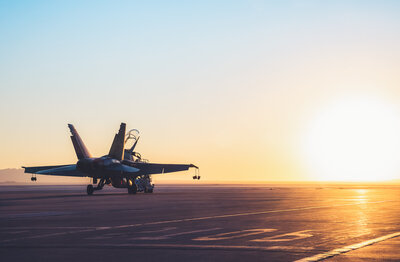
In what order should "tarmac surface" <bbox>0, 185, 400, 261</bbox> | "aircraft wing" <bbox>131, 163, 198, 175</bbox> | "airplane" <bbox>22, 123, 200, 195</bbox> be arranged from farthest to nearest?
1. "aircraft wing" <bbox>131, 163, 198, 175</bbox>
2. "airplane" <bbox>22, 123, 200, 195</bbox>
3. "tarmac surface" <bbox>0, 185, 400, 261</bbox>

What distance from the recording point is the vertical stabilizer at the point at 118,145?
59.6 meters

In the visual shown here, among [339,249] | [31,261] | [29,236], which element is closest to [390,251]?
[339,249]

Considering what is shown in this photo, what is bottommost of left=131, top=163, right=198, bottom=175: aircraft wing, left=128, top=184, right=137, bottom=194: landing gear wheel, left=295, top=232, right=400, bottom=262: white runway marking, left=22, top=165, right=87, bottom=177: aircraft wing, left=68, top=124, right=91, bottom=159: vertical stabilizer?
left=295, top=232, right=400, bottom=262: white runway marking

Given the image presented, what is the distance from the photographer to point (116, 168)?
192ft

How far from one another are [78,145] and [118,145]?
399cm

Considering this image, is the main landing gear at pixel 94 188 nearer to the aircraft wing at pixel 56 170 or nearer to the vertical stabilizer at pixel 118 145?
the aircraft wing at pixel 56 170

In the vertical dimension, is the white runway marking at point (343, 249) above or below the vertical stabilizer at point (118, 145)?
below

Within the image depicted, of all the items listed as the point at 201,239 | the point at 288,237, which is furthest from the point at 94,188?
the point at 288,237

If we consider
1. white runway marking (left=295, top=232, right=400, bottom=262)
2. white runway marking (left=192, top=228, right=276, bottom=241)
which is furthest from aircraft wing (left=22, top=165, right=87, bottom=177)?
white runway marking (left=295, top=232, right=400, bottom=262)

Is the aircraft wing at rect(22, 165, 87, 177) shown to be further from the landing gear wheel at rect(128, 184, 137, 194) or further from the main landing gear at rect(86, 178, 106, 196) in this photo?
the landing gear wheel at rect(128, 184, 137, 194)

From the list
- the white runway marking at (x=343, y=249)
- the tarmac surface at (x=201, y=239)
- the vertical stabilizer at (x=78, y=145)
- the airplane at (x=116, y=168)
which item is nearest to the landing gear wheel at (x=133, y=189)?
the airplane at (x=116, y=168)

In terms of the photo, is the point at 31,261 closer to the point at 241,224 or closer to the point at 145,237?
the point at 145,237

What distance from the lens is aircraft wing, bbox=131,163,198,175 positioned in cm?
6431

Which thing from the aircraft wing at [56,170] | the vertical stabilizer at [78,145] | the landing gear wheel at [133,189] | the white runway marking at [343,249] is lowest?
the white runway marking at [343,249]
